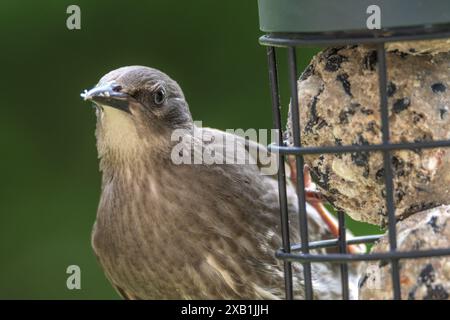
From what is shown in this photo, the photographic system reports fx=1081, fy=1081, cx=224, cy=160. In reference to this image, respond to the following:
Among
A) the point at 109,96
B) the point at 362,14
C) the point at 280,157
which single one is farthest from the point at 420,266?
the point at 109,96

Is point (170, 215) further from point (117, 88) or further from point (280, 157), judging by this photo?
Result: point (280, 157)

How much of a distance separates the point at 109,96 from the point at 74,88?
8.70ft

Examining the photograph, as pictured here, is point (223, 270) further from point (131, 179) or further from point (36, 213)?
point (36, 213)

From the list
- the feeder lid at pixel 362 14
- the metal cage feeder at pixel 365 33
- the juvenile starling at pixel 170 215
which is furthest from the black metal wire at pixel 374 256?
the juvenile starling at pixel 170 215

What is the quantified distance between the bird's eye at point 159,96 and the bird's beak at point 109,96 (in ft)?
0.58

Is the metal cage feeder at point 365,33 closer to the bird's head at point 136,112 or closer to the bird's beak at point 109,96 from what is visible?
the bird's beak at point 109,96

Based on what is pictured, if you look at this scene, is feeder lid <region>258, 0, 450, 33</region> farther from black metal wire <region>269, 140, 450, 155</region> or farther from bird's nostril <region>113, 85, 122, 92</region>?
bird's nostril <region>113, 85, 122, 92</region>

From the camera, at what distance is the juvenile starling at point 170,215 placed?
14.6 ft

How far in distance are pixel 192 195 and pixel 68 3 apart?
7.60 feet

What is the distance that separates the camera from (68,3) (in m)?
6.39

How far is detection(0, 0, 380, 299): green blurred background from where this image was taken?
655 centimetres

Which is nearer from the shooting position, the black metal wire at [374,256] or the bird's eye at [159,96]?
the black metal wire at [374,256]

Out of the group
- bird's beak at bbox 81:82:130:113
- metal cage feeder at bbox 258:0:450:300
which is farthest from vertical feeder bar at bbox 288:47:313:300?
bird's beak at bbox 81:82:130:113
